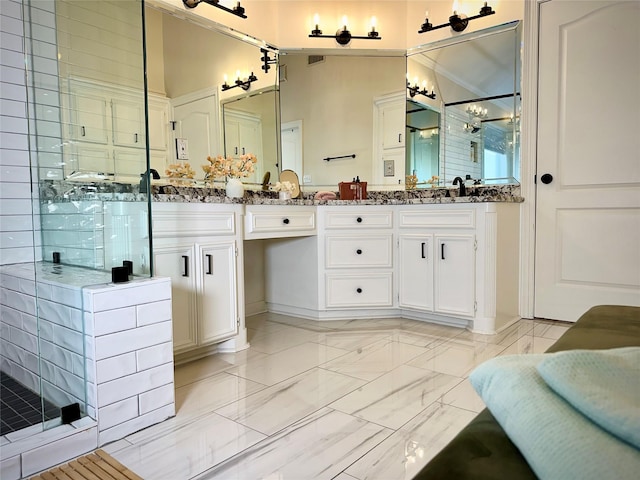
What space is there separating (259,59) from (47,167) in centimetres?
193

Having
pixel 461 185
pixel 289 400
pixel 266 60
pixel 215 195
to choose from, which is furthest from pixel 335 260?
pixel 266 60

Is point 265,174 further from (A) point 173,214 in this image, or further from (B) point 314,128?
(A) point 173,214

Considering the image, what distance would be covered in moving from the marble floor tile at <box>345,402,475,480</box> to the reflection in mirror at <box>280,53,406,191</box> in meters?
2.22

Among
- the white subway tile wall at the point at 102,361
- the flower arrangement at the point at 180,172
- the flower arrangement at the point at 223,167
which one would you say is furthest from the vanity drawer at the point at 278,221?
the white subway tile wall at the point at 102,361

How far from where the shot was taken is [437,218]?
9.19 feet

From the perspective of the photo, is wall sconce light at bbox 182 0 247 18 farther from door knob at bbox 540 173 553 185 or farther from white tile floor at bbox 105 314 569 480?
door knob at bbox 540 173 553 185

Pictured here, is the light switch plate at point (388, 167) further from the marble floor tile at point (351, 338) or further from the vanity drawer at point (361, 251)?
the marble floor tile at point (351, 338)

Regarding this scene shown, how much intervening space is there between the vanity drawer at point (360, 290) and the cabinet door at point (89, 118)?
5.68 ft

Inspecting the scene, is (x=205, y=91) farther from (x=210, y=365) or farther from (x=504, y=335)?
(x=504, y=335)

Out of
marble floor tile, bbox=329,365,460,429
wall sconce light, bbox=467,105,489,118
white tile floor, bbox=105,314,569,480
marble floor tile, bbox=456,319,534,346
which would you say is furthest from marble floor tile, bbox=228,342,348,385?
wall sconce light, bbox=467,105,489,118

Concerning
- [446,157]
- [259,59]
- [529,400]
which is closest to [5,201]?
[259,59]

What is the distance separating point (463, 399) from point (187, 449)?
3.49ft

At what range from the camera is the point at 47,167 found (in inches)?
74.0

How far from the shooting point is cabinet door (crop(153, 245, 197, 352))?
6.64 ft
